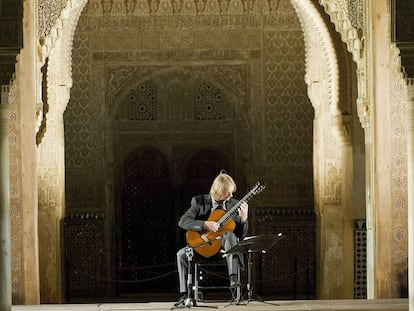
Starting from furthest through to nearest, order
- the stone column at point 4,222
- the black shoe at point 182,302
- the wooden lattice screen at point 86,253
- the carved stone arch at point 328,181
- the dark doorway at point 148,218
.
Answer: the dark doorway at point 148,218 → the wooden lattice screen at point 86,253 → the carved stone arch at point 328,181 → the black shoe at point 182,302 → the stone column at point 4,222

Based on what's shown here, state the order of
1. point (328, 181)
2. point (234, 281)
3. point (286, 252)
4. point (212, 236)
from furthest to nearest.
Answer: point (286, 252)
point (328, 181)
point (234, 281)
point (212, 236)

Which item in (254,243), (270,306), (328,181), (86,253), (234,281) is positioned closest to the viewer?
(254,243)

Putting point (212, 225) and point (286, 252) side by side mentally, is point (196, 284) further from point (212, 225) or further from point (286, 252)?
point (286, 252)

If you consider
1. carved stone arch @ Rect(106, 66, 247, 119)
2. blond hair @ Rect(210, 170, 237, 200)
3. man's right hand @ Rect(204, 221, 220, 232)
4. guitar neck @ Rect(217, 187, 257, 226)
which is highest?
carved stone arch @ Rect(106, 66, 247, 119)

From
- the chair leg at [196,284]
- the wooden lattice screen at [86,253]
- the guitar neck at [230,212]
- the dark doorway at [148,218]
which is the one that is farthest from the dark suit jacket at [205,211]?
the dark doorway at [148,218]

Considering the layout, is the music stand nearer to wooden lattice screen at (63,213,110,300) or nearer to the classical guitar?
the classical guitar

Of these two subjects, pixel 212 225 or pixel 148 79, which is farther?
pixel 148 79

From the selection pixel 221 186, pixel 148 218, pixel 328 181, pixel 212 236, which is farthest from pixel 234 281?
pixel 148 218

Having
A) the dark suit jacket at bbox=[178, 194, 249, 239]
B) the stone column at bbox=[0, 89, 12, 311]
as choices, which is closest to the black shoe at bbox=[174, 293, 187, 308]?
the dark suit jacket at bbox=[178, 194, 249, 239]

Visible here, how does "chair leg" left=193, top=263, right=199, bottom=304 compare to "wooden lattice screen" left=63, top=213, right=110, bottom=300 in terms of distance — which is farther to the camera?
"wooden lattice screen" left=63, top=213, right=110, bottom=300

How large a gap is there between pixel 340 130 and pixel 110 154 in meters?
3.99

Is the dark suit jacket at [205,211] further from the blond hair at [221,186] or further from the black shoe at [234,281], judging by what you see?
the black shoe at [234,281]

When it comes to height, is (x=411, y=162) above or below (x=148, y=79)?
below

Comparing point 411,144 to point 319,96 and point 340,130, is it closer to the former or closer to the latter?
point 340,130
